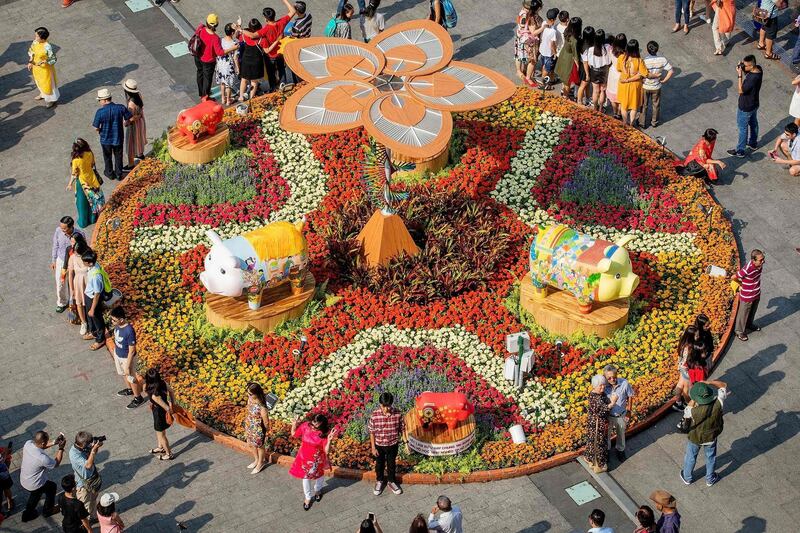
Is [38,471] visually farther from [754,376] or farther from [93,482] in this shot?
[754,376]

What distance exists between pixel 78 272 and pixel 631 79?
10936 mm

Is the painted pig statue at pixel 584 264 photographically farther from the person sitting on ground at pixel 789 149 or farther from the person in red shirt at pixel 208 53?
the person in red shirt at pixel 208 53

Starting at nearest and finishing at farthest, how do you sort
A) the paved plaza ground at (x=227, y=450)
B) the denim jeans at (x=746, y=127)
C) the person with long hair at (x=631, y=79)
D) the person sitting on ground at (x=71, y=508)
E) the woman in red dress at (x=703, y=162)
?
the person sitting on ground at (x=71, y=508)
the paved plaza ground at (x=227, y=450)
the woman in red dress at (x=703, y=162)
the denim jeans at (x=746, y=127)
the person with long hair at (x=631, y=79)

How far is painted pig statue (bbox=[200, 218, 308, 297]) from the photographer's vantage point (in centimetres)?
2141

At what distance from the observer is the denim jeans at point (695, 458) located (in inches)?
781

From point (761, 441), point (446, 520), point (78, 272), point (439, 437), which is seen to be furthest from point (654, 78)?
point (446, 520)

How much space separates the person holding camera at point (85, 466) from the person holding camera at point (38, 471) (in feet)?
0.83

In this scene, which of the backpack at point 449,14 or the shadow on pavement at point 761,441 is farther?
the backpack at point 449,14

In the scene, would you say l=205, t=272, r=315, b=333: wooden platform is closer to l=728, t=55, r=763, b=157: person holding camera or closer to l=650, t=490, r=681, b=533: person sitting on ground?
l=650, t=490, r=681, b=533: person sitting on ground

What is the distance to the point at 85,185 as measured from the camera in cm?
2447

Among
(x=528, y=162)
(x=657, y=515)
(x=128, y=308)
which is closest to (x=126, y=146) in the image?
(x=128, y=308)

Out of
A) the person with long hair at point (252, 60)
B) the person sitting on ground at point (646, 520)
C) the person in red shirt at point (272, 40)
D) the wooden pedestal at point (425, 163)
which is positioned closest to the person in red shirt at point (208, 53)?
the person with long hair at point (252, 60)

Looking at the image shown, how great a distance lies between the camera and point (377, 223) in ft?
74.8

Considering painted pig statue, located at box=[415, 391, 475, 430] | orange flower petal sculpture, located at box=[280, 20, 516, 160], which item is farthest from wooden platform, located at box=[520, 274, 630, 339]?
orange flower petal sculpture, located at box=[280, 20, 516, 160]
